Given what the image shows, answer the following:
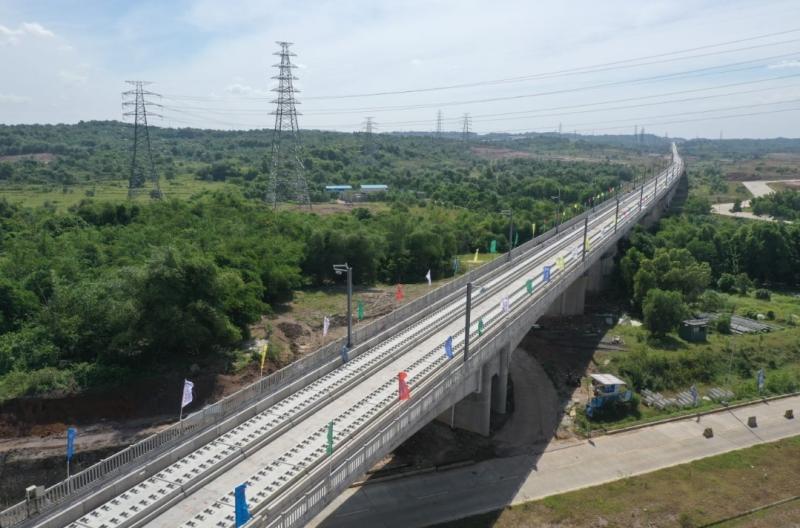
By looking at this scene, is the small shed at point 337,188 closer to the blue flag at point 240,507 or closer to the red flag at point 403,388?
the red flag at point 403,388

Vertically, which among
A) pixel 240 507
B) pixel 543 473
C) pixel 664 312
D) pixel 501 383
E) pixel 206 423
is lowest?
pixel 543 473

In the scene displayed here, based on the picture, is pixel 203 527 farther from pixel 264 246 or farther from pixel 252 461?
pixel 264 246

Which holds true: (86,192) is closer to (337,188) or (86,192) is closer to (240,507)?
(337,188)

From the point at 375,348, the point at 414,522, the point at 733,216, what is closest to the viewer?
the point at 414,522

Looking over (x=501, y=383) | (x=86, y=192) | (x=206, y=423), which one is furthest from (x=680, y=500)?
(x=86, y=192)

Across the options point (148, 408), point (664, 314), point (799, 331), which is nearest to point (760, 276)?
point (799, 331)

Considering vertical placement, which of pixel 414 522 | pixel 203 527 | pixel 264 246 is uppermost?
pixel 264 246

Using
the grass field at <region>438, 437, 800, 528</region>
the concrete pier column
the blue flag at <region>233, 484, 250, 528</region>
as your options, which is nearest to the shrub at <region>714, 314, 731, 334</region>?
the grass field at <region>438, 437, 800, 528</region>
